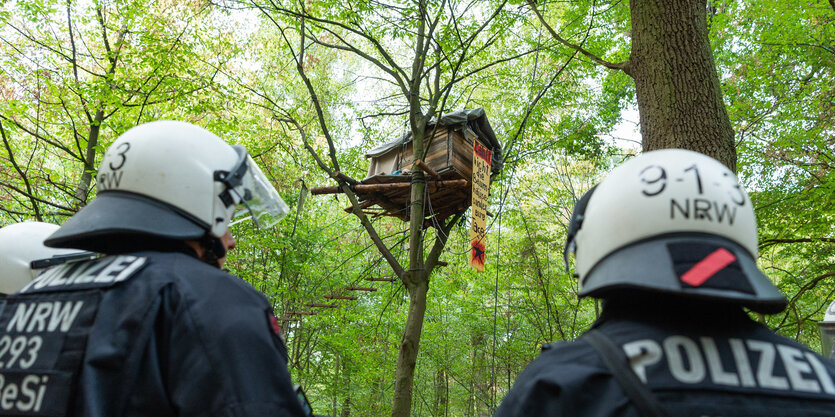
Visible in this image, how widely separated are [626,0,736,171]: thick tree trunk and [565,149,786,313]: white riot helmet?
2.02 meters

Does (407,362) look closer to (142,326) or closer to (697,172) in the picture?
(142,326)

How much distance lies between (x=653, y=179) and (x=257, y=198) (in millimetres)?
1372

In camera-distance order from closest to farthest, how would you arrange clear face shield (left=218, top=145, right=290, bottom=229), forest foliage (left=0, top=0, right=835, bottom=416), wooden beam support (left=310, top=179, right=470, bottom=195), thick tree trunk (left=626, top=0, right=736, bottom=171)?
1. clear face shield (left=218, top=145, right=290, bottom=229)
2. thick tree trunk (left=626, top=0, right=736, bottom=171)
3. wooden beam support (left=310, top=179, right=470, bottom=195)
4. forest foliage (left=0, top=0, right=835, bottom=416)

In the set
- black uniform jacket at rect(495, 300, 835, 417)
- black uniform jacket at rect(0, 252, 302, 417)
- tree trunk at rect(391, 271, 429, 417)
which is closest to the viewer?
black uniform jacket at rect(495, 300, 835, 417)

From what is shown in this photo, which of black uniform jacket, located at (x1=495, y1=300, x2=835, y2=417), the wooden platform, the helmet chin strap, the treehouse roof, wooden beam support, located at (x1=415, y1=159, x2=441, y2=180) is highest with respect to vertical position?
the treehouse roof

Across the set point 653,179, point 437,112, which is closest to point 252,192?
point 653,179

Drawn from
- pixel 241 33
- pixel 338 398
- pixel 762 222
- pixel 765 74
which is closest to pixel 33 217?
pixel 241 33

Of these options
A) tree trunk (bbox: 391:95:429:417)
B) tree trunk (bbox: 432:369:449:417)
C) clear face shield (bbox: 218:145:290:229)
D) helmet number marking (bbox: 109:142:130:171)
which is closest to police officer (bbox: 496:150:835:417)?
clear face shield (bbox: 218:145:290:229)

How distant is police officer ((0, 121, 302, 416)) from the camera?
1.22 metres

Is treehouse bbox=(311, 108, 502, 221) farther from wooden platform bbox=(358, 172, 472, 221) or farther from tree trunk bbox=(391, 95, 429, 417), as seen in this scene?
tree trunk bbox=(391, 95, 429, 417)

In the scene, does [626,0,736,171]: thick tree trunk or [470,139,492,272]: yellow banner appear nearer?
[626,0,736,171]: thick tree trunk

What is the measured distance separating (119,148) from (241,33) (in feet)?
42.5

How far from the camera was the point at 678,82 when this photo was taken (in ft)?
10.7

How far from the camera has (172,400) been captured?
1226 millimetres
